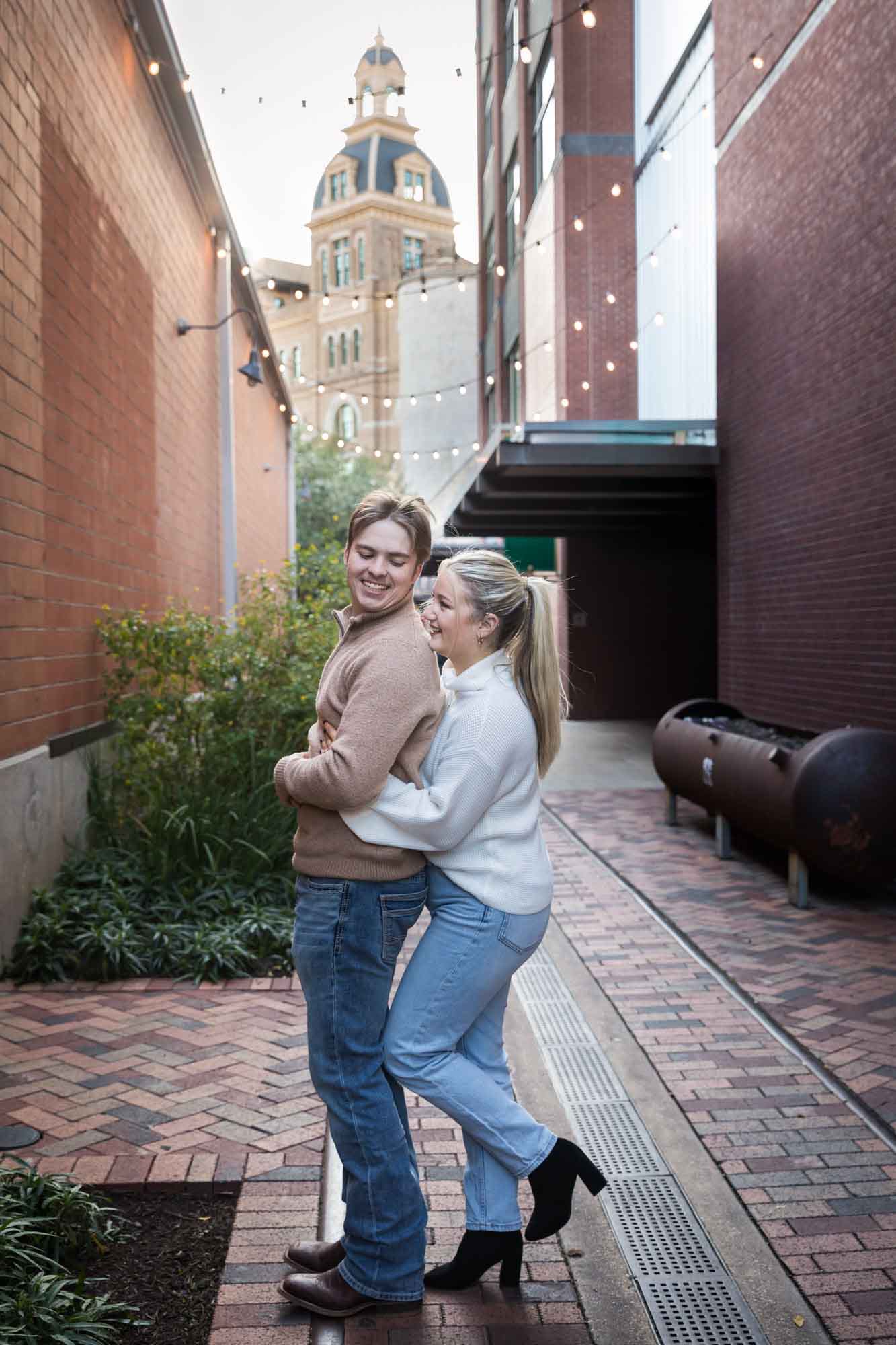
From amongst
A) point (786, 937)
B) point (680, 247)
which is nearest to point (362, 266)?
point (680, 247)

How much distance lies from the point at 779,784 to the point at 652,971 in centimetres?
179

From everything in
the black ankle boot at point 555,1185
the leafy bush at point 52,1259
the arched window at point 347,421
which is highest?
the arched window at point 347,421

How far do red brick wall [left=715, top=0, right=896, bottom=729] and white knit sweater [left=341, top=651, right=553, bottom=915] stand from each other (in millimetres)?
5843

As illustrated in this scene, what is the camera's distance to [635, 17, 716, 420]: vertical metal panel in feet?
45.6

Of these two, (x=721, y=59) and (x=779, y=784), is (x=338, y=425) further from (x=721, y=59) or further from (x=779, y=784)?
(x=779, y=784)

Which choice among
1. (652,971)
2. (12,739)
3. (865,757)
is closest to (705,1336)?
(652,971)

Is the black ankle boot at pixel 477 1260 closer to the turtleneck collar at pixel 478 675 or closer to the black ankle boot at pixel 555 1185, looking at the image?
the black ankle boot at pixel 555 1185

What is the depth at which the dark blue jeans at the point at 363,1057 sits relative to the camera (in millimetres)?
2625

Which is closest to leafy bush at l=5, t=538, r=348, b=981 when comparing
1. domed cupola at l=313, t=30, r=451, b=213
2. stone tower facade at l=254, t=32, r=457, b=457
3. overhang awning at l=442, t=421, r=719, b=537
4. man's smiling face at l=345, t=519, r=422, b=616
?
man's smiling face at l=345, t=519, r=422, b=616

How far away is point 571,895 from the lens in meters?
7.32

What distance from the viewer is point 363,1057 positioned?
2.66m

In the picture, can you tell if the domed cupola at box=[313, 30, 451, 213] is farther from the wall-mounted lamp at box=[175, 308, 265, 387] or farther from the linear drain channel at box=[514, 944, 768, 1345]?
the linear drain channel at box=[514, 944, 768, 1345]

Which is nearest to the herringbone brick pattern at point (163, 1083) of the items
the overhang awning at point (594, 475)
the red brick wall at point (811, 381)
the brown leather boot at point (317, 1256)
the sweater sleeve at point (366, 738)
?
the brown leather boot at point (317, 1256)

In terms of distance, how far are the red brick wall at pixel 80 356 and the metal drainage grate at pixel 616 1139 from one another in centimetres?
305
